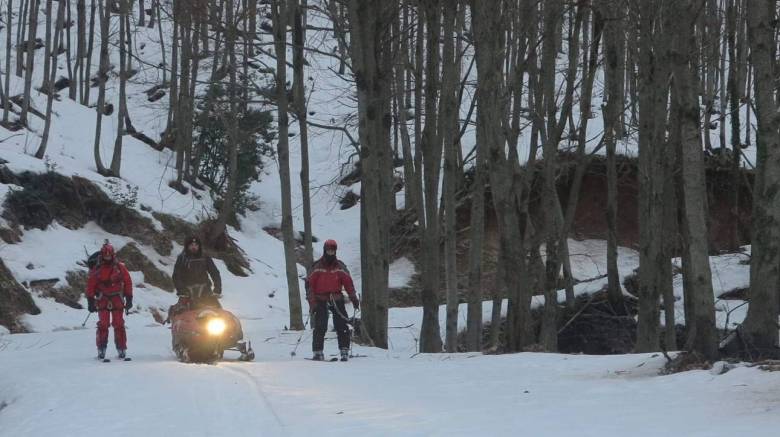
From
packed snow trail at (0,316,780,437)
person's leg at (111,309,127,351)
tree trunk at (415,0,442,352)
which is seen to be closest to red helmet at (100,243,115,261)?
person's leg at (111,309,127,351)

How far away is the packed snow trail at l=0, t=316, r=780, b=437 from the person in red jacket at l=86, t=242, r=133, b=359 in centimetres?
59

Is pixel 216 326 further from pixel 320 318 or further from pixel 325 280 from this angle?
pixel 325 280

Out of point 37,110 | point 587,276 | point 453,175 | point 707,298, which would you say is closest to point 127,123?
point 37,110

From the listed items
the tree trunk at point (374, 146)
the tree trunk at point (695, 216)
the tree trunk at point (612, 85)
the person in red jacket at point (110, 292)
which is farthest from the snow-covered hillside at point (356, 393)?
the tree trunk at point (612, 85)

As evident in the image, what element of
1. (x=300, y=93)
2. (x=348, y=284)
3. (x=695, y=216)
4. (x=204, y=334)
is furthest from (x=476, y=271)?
(x=695, y=216)

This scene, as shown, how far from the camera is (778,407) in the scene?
7.71 meters

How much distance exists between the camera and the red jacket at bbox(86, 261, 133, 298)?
1450 cm

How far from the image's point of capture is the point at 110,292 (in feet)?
47.7

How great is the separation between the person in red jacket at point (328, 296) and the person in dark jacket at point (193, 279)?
143 centimetres

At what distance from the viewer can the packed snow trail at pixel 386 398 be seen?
7.81m

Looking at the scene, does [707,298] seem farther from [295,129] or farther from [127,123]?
[295,129]

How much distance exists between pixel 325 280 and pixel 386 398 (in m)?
4.71

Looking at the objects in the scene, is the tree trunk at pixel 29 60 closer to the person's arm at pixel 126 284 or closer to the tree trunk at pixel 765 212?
→ the person's arm at pixel 126 284

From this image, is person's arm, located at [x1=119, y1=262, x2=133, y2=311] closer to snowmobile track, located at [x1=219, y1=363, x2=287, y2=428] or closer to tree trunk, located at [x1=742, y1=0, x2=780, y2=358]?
snowmobile track, located at [x1=219, y1=363, x2=287, y2=428]
